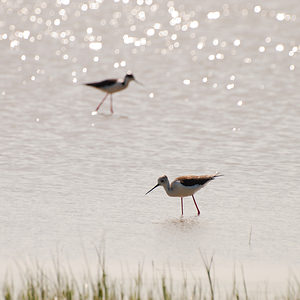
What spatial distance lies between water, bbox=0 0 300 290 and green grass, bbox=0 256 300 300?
0.53 meters

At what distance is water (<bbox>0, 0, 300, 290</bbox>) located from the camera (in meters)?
9.15

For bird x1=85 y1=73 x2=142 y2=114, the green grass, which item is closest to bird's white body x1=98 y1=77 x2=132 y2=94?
bird x1=85 y1=73 x2=142 y2=114

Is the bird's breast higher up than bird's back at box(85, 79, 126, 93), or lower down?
lower down

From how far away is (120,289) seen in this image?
716 cm

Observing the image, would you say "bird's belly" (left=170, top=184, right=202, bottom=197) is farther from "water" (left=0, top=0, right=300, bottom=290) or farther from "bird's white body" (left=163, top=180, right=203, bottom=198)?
"water" (left=0, top=0, right=300, bottom=290)

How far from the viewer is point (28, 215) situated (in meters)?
9.88

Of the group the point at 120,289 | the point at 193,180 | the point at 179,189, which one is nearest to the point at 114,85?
the point at 193,180

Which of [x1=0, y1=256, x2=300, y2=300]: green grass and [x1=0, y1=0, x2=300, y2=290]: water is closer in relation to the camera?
[x1=0, y1=256, x2=300, y2=300]: green grass

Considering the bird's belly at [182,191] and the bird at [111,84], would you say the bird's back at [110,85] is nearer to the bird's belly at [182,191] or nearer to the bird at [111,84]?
the bird at [111,84]

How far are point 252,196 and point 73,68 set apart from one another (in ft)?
36.1

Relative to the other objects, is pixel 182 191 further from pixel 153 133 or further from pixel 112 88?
pixel 112 88

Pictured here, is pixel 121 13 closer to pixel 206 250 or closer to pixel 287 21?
pixel 287 21

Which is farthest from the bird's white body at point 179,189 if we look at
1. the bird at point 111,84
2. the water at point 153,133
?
the bird at point 111,84

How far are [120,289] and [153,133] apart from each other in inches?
311
